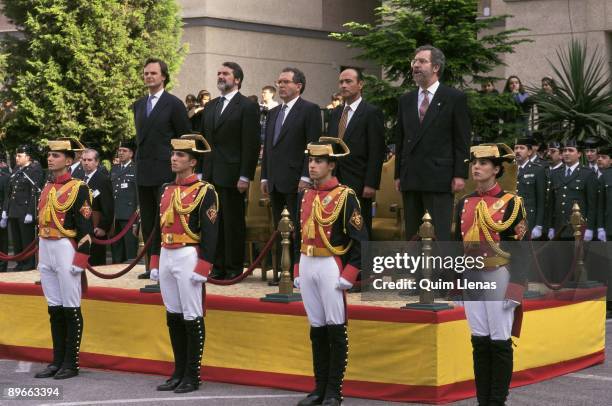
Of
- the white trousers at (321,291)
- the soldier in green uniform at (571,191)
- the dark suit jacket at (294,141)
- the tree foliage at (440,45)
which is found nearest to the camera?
the white trousers at (321,291)

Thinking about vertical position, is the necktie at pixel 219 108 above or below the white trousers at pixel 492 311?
above

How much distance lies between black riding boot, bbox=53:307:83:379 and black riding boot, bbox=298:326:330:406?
7.80 ft

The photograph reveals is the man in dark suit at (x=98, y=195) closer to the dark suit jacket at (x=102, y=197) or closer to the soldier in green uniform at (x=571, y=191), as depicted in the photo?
the dark suit jacket at (x=102, y=197)

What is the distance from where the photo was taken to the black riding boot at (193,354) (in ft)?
33.4

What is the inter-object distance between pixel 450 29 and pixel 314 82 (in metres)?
12.4

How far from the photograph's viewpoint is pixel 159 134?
39.0 ft

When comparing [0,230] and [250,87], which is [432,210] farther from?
[250,87]

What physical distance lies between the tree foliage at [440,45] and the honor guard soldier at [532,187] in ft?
5.29

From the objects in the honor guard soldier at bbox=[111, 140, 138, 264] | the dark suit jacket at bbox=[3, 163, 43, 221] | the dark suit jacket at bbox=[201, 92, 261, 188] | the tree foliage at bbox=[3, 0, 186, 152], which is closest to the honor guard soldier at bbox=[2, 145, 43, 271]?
the dark suit jacket at bbox=[3, 163, 43, 221]

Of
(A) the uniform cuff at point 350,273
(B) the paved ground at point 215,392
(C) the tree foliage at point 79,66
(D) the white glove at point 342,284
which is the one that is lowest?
(B) the paved ground at point 215,392

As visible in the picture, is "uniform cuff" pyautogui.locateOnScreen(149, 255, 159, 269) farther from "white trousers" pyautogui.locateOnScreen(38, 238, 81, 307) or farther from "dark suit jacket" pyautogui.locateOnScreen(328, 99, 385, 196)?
"dark suit jacket" pyautogui.locateOnScreen(328, 99, 385, 196)

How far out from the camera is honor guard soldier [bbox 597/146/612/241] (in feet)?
50.6

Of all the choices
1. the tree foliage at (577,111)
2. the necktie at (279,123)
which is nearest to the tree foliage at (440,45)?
the tree foliage at (577,111)

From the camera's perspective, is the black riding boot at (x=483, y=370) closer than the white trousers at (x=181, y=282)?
Yes
